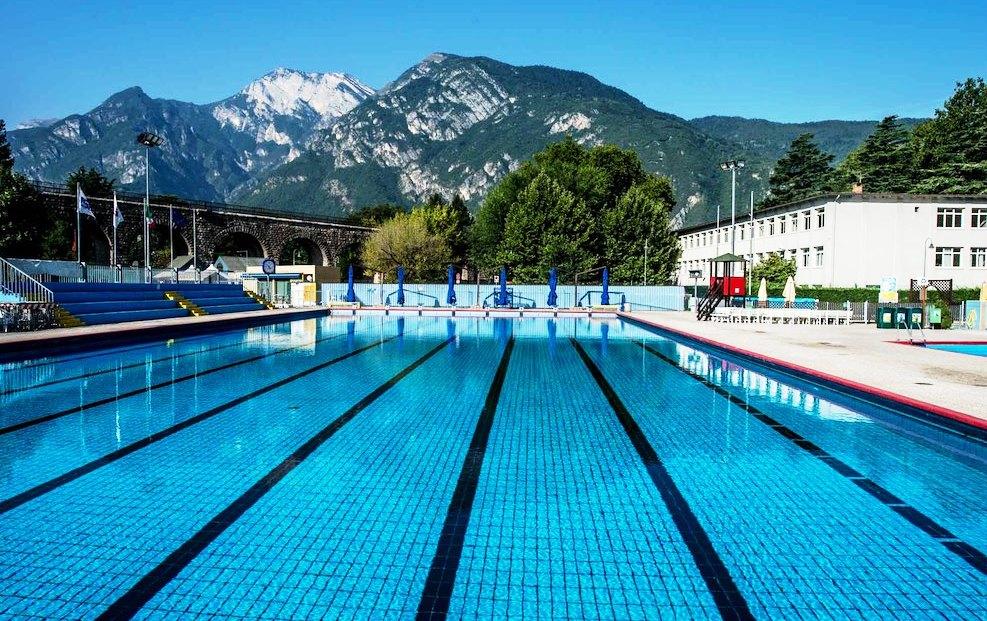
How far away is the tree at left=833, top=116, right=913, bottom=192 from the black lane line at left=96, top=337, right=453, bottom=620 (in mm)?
63150

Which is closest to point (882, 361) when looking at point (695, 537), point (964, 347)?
point (964, 347)

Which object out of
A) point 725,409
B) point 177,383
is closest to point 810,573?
point 725,409

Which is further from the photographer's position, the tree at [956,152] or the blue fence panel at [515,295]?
the tree at [956,152]

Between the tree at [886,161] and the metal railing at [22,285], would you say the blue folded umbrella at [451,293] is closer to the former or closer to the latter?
the metal railing at [22,285]

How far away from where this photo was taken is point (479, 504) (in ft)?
16.5

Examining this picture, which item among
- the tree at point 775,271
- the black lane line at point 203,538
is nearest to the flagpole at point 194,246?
the tree at point 775,271

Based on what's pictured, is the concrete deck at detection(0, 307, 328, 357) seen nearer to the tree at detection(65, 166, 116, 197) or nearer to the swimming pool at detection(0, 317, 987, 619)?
the swimming pool at detection(0, 317, 987, 619)

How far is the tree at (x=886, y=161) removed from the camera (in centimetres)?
5803

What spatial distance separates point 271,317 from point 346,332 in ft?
15.5

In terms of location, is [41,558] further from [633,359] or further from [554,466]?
[633,359]

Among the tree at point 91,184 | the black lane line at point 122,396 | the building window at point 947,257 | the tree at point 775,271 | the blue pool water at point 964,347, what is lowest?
the black lane line at point 122,396

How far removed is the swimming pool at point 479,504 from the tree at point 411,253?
38667 millimetres

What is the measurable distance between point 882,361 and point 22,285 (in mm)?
22085

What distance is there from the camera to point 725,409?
8.93 m
